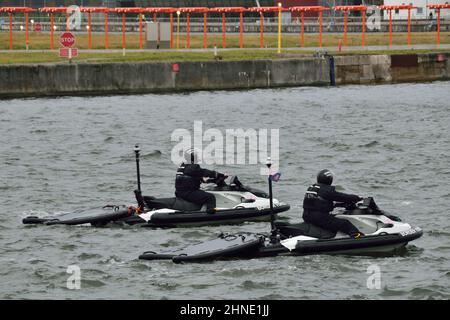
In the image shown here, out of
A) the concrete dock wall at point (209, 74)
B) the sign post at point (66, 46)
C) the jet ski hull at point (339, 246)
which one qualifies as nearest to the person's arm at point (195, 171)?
the jet ski hull at point (339, 246)

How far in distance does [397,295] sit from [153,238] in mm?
7670

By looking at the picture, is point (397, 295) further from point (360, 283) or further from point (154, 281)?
point (154, 281)

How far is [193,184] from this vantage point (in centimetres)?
3066

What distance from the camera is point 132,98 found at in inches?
2539

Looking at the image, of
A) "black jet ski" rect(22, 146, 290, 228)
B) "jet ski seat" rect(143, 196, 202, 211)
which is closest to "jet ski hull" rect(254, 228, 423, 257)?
"black jet ski" rect(22, 146, 290, 228)

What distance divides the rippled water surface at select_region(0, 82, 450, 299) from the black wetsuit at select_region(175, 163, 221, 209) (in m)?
0.84

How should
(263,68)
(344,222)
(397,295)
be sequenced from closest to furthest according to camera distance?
(397,295) → (344,222) → (263,68)

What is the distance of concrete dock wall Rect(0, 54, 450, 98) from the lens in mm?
62625

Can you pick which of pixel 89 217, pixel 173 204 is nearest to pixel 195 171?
pixel 173 204

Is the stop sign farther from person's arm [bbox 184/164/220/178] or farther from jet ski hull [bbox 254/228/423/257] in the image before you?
jet ski hull [bbox 254/228/423/257]

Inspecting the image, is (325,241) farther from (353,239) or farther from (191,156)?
(191,156)

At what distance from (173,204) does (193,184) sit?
2.63ft
